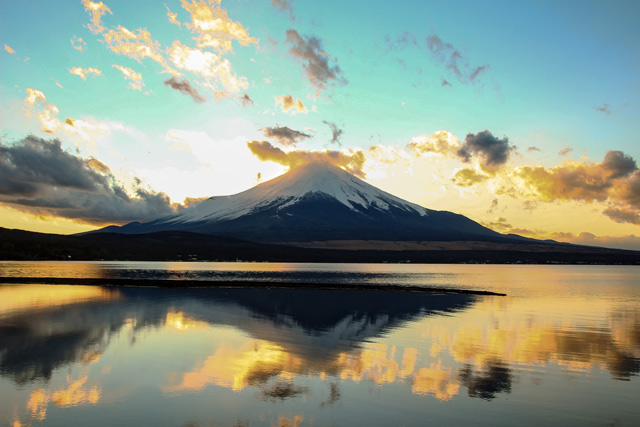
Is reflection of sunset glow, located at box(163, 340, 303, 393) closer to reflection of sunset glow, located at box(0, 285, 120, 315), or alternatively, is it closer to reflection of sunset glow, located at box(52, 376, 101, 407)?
reflection of sunset glow, located at box(52, 376, 101, 407)

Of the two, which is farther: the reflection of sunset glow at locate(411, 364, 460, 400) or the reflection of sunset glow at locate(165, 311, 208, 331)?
the reflection of sunset glow at locate(165, 311, 208, 331)

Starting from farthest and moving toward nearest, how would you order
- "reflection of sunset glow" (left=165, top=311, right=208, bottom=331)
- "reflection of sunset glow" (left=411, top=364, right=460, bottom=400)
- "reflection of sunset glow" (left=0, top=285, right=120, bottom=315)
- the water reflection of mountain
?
1. "reflection of sunset glow" (left=0, top=285, right=120, bottom=315)
2. "reflection of sunset glow" (left=165, top=311, right=208, bottom=331)
3. the water reflection of mountain
4. "reflection of sunset glow" (left=411, top=364, right=460, bottom=400)

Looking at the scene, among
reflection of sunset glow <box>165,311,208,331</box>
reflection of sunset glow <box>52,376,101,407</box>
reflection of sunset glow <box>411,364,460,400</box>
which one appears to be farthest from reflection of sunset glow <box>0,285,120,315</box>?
reflection of sunset glow <box>411,364,460,400</box>

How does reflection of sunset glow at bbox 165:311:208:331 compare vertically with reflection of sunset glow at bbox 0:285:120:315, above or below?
above

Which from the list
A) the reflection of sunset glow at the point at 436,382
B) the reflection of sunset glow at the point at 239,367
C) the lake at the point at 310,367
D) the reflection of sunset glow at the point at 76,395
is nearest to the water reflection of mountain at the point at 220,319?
the lake at the point at 310,367

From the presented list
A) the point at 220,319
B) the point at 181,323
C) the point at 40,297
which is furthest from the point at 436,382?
the point at 40,297

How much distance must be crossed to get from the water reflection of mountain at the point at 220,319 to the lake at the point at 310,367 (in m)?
0.13

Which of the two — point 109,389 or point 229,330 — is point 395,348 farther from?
point 109,389

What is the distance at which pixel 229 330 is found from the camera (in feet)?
84.6

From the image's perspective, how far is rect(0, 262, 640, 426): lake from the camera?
494 inches

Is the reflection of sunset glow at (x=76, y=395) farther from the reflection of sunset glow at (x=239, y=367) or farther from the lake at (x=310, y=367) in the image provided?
the reflection of sunset glow at (x=239, y=367)

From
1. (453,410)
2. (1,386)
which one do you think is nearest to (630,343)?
(453,410)

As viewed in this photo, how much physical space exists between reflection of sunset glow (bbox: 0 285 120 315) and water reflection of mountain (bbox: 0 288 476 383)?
4.77 ft

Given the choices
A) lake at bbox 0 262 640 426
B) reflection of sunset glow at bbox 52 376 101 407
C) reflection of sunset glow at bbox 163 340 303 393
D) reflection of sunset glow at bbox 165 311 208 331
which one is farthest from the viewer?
reflection of sunset glow at bbox 165 311 208 331
